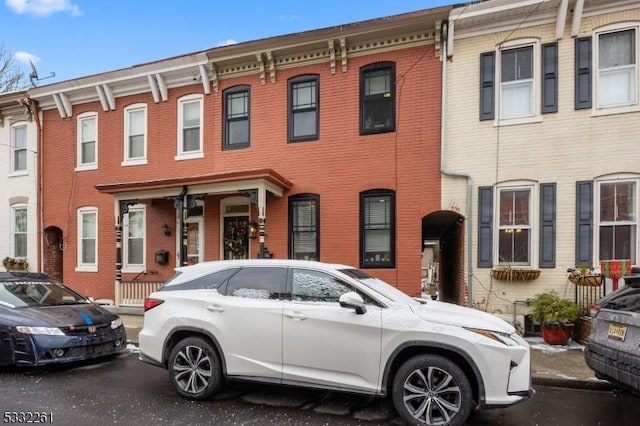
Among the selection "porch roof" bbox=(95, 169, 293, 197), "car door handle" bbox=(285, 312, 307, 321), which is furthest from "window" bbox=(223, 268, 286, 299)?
"porch roof" bbox=(95, 169, 293, 197)

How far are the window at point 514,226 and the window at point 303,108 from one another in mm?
4630

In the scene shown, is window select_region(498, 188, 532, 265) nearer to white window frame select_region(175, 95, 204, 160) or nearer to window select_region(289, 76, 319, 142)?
window select_region(289, 76, 319, 142)

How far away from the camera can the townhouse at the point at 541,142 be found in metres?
8.46

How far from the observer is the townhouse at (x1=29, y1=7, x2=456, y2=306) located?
385 inches

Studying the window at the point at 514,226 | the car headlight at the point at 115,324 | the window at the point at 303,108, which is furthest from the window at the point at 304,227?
the car headlight at the point at 115,324

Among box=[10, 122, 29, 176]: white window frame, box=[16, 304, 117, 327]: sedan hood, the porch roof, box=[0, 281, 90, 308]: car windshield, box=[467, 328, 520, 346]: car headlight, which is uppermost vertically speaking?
box=[10, 122, 29, 176]: white window frame

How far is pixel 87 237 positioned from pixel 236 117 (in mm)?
6112

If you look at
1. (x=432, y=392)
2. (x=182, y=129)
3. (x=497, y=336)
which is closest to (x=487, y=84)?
(x=497, y=336)

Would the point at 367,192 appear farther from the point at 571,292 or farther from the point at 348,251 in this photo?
the point at 571,292

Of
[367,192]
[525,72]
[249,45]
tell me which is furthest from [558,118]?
[249,45]

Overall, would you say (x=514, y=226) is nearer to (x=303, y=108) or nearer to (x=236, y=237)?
(x=303, y=108)

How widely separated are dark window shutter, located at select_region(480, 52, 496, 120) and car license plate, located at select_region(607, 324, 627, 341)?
569 cm

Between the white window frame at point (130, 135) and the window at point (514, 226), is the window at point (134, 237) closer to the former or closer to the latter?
the white window frame at point (130, 135)

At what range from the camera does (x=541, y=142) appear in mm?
8891
